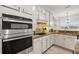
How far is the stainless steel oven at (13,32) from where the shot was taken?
A: 0.83m

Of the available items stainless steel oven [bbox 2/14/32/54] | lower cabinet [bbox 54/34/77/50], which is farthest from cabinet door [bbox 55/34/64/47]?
stainless steel oven [bbox 2/14/32/54]

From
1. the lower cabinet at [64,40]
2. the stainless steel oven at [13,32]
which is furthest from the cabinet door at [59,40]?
the stainless steel oven at [13,32]

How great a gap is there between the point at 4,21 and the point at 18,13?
236 mm

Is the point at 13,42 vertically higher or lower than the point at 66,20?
lower

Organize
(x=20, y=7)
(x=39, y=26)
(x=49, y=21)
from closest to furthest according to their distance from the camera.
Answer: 1. (x=20, y=7)
2. (x=49, y=21)
3. (x=39, y=26)

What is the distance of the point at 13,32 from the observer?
915 millimetres

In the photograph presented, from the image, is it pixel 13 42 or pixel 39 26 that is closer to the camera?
pixel 13 42

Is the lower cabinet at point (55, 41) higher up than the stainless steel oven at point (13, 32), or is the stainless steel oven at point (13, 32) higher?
the stainless steel oven at point (13, 32)

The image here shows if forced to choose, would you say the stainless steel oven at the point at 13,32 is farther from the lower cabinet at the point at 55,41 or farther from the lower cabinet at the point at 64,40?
the lower cabinet at the point at 64,40

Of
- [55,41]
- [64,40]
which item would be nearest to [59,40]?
[55,41]

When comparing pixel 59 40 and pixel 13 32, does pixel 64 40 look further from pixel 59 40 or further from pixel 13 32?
pixel 13 32

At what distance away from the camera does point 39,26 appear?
6.97 ft

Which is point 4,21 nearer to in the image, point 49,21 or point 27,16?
point 27,16

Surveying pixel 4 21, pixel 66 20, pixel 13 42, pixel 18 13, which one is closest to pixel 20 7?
pixel 18 13
